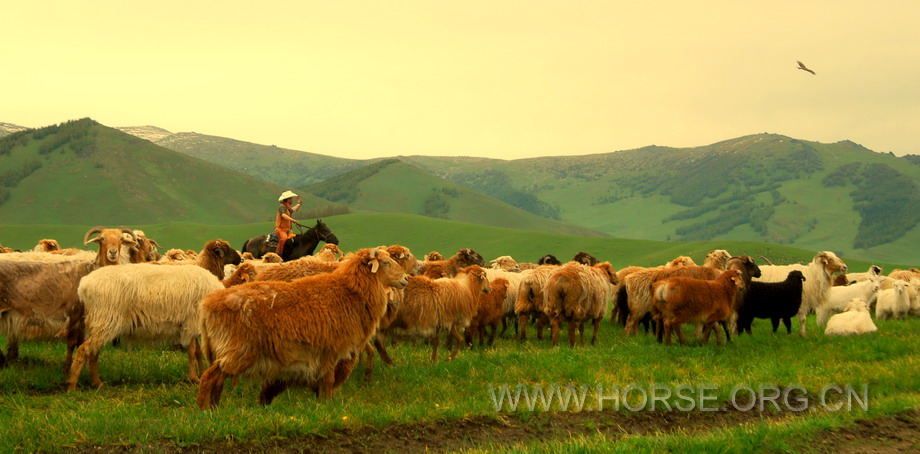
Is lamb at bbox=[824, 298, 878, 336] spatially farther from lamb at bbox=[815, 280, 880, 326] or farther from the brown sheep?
the brown sheep

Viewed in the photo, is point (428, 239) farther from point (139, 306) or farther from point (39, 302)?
point (139, 306)

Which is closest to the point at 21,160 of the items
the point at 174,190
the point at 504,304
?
the point at 174,190

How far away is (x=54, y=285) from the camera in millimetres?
11586

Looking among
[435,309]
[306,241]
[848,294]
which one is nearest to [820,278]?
[848,294]

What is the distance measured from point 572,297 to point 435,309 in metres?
3.60

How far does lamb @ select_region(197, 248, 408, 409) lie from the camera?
912 cm

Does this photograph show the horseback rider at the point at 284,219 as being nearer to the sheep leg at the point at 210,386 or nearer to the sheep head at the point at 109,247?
the sheep head at the point at 109,247

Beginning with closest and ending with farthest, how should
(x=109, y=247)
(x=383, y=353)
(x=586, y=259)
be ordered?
(x=109, y=247) → (x=383, y=353) → (x=586, y=259)

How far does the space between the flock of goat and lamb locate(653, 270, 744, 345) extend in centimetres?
2

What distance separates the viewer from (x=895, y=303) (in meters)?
21.7

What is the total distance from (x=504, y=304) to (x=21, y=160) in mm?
174187

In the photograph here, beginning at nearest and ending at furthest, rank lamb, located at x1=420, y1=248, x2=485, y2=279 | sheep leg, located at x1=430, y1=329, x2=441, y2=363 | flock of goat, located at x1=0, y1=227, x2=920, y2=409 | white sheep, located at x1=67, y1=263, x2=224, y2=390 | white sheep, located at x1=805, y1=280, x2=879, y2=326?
flock of goat, located at x1=0, y1=227, x2=920, y2=409 → white sheep, located at x1=67, y1=263, x2=224, y2=390 → sheep leg, located at x1=430, y1=329, x2=441, y2=363 → lamb, located at x1=420, y1=248, x2=485, y2=279 → white sheep, located at x1=805, y1=280, x2=879, y2=326

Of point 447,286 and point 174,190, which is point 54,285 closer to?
point 447,286

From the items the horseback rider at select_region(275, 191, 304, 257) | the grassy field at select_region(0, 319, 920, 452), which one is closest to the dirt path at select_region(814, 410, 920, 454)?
the grassy field at select_region(0, 319, 920, 452)
